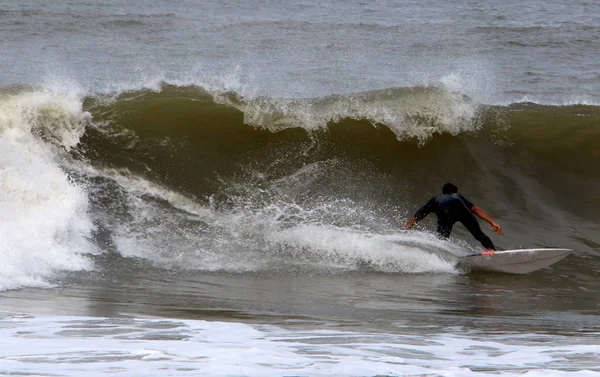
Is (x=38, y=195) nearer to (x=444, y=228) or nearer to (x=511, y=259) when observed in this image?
(x=444, y=228)

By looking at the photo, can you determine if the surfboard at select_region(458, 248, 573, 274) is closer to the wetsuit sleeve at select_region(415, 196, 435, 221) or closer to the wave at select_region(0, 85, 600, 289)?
the wave at select_region(0, 85, 600, 289)

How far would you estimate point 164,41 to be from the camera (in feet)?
76.3

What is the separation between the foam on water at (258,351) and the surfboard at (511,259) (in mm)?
2984

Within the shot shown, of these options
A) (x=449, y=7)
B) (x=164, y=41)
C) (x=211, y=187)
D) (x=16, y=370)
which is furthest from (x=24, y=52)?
(x=16, y=370)

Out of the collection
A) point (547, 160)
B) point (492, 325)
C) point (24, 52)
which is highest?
point (24, 52)

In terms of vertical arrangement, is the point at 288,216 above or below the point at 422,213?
below

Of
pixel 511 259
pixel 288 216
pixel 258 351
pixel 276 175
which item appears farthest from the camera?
pixel 276 175

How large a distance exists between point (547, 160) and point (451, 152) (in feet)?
4.77

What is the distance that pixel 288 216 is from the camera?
38.1ft

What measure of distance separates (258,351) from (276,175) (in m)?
6.45

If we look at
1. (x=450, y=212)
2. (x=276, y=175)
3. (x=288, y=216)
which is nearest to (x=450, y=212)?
(x=450, y=212)

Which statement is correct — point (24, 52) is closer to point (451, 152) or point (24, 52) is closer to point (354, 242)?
point (451, 152)

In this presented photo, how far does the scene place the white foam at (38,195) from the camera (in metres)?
9.72

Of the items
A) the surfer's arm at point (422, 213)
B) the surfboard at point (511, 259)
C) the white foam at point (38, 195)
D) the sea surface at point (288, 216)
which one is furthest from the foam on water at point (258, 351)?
the surfer's arm at point (422, 213)
